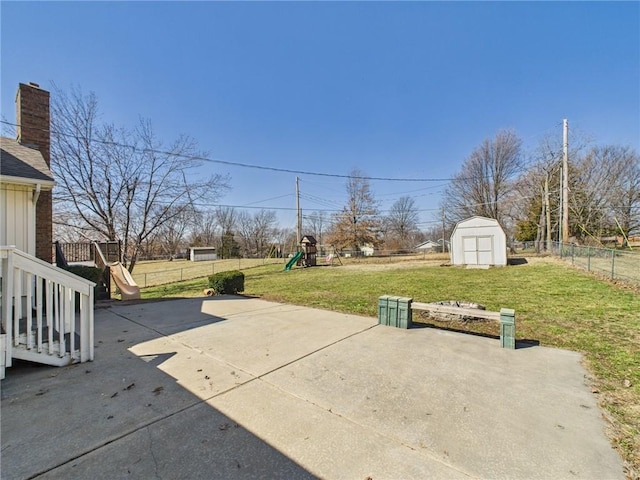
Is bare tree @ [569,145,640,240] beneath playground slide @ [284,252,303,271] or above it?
above

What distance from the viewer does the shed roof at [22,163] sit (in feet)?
18.0

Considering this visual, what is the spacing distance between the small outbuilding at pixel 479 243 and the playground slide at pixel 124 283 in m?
18.5

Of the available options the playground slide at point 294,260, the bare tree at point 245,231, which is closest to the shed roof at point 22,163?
the playground slide at point 294,260

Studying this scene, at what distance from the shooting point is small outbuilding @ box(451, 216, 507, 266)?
56.9 feet


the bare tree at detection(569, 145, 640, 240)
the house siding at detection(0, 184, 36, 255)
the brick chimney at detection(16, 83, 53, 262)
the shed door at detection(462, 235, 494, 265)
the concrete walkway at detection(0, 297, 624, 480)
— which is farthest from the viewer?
the bare tree at detection(569, 145, 640, 240)

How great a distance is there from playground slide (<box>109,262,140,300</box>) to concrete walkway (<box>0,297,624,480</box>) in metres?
5.51

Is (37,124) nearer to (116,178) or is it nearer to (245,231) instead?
(116,178)

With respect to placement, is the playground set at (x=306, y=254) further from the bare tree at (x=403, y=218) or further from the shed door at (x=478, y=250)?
the bare tree at (x=403, y=218)

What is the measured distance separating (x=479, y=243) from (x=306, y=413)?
18.9 meters

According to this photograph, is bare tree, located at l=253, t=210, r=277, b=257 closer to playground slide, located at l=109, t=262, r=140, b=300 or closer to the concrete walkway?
playground slide, located at l=109, t=262, r=140, b=300

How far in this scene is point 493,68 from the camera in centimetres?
1367

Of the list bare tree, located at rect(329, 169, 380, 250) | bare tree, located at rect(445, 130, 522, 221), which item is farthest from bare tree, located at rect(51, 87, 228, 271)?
bare tree, located at rect(445, 130, 522, 221)

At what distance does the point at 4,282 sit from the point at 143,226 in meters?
10.5

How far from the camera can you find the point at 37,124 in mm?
7496
